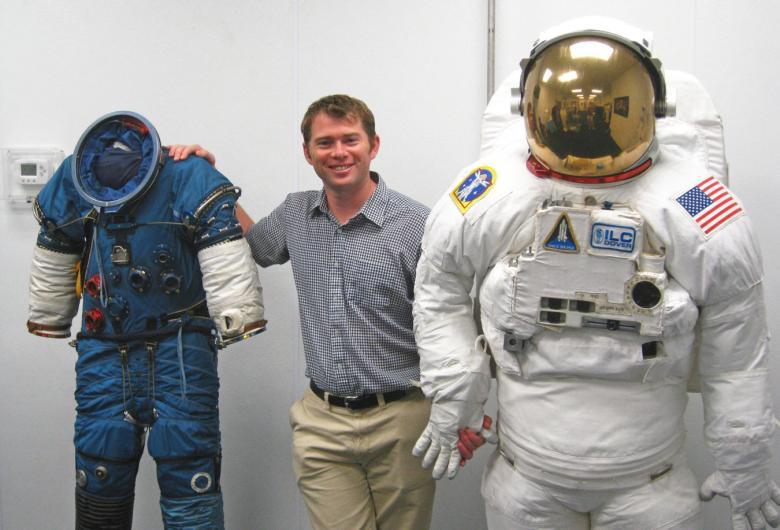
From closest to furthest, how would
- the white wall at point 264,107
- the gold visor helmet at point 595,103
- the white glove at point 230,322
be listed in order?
the gold visor helmet at point 595,103 → the white glove at point 230,322 → the white wall at point 264,107

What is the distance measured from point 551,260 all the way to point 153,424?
3.68 feet

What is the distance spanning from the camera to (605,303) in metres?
1.41

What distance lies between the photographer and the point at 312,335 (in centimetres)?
190

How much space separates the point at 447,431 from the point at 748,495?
0.62m

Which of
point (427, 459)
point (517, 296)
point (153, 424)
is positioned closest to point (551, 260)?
point (517, 296)

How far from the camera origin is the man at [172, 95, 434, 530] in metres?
1.85

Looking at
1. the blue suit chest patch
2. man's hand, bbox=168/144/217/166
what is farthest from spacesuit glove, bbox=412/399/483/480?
man's hand, bbox=168/144/217/166

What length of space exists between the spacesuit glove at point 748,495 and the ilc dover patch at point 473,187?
75 centimetres

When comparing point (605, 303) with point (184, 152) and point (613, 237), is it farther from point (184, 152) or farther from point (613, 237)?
point (184, 152)

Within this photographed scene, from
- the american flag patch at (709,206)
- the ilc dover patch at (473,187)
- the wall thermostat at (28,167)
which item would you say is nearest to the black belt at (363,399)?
the ilc dover patch at (473,187)

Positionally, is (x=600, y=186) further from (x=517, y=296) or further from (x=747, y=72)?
(x=747, y=72)

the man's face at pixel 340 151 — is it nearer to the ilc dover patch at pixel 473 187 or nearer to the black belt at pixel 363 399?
the ilc dover patch at pixel 473 187

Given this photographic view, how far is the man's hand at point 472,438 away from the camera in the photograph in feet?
5.34

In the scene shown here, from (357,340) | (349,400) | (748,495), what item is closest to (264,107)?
(357,340)
